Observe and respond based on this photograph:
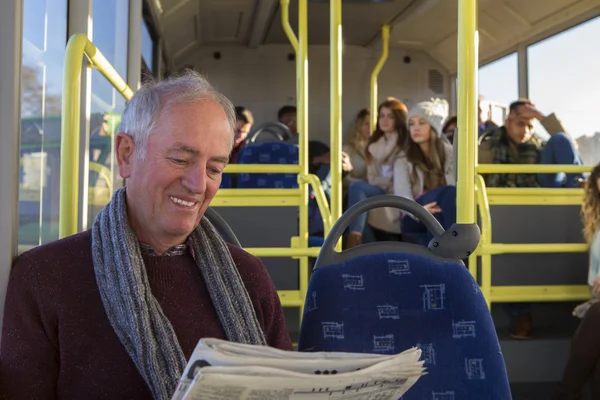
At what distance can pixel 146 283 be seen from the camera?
1.50 meters

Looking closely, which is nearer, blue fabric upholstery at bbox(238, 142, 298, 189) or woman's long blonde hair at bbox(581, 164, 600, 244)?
woman's long blonde hair at bbox(581, 164, 600, 244)

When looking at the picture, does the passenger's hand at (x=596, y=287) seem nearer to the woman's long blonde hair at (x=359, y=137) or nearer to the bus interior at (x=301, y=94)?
the bus interior at (x=301, y=94)

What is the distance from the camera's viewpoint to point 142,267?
152 cm

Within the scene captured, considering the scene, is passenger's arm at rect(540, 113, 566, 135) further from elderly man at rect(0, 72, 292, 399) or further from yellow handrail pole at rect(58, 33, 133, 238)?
yellow handrail pole at rect(58, 33, 133, 238)

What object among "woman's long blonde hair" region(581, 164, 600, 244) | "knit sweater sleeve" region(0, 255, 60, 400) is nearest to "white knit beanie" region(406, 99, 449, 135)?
"woman's long blonde hair" region(581, 164, 600, 244)

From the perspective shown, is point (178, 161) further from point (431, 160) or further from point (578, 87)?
point (578, 87)

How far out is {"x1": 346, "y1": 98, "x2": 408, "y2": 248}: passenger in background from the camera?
4.92 m

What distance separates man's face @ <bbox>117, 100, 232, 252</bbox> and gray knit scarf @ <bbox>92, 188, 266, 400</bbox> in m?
0.06

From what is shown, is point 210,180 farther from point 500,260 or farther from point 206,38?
point 206,38

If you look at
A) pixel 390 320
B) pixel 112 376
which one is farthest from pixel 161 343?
pixel 390 320

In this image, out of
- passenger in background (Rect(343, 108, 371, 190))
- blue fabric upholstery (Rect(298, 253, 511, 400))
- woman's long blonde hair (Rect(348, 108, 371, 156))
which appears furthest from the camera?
woman's long blonde hair (Rect(348, 108, 371, 156))

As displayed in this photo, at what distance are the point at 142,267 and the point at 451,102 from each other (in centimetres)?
821

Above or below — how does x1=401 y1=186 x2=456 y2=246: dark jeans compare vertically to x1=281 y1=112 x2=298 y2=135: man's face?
below

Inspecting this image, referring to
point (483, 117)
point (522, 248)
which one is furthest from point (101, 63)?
point (483, 117)
